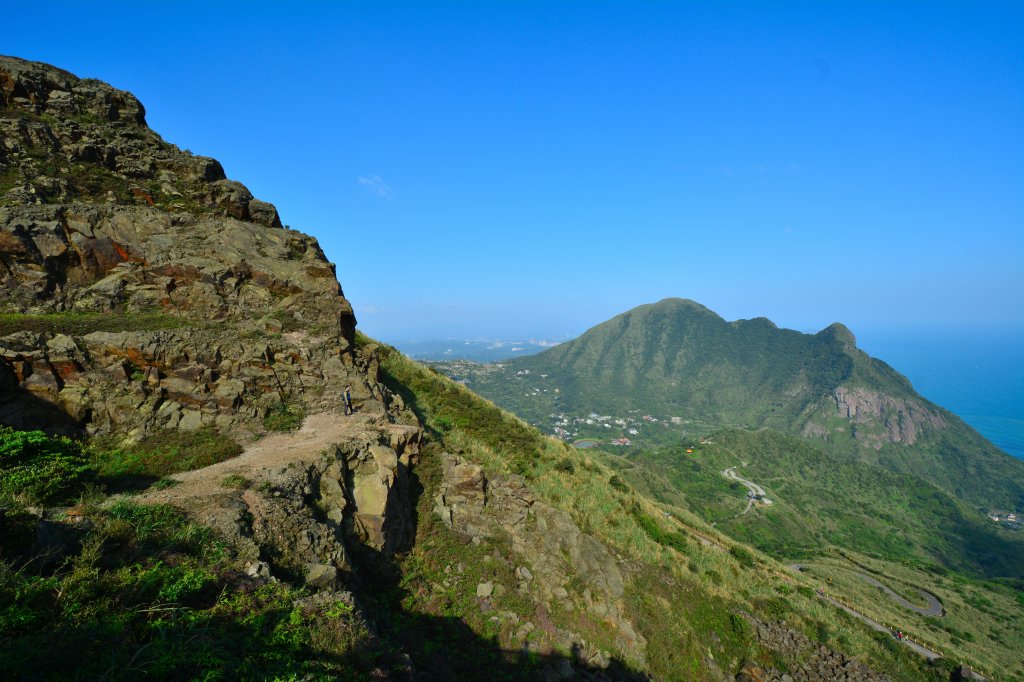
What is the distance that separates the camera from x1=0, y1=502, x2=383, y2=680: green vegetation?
4.74 metres

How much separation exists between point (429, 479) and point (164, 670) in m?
12.8

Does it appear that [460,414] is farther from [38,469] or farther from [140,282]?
[140,282]

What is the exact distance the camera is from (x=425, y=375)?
27656 millimetres

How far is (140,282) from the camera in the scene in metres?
18.5

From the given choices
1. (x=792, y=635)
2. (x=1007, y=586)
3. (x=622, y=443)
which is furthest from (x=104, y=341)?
(x=622, y=443)

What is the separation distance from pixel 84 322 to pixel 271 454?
1021 centimetres

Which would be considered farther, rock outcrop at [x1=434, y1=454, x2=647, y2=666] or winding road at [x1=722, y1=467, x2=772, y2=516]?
winding road at [x1=722, y1=467, x2=772, y2=516]

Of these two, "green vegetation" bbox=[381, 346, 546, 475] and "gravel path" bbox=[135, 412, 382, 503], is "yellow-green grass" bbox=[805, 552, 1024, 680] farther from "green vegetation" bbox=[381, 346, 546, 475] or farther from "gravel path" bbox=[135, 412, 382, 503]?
"gravel path" bbox=[135, 412, 382, 503]

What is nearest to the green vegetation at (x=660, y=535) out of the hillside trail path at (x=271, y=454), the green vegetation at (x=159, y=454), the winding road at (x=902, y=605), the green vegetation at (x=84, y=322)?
Result: the hillside trail path at (x=271, y=454)

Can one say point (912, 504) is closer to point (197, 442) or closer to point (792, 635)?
point (792, 635)

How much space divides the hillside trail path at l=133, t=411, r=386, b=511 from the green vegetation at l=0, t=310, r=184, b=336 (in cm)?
765

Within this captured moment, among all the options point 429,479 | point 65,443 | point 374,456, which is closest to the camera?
point 65,443

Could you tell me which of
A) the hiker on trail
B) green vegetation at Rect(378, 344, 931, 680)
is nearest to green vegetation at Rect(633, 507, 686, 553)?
green vegetation at Rect(378, 344, 931, 680)

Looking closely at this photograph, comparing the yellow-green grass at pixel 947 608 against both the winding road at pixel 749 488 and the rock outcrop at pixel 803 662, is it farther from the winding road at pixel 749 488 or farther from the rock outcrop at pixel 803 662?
the winding road at pixel 749 488
